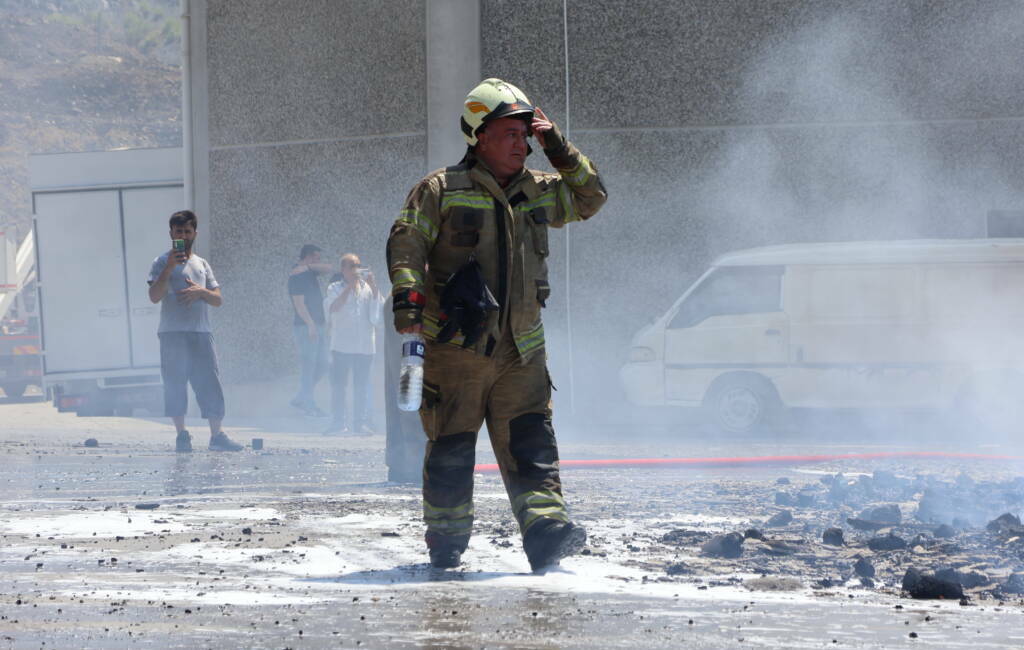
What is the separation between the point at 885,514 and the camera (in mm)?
6168

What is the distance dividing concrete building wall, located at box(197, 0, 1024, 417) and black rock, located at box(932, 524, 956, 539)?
31.0 feet

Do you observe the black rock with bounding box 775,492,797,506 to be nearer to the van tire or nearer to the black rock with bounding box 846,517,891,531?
the black rock with bounding box 846,517,891,531

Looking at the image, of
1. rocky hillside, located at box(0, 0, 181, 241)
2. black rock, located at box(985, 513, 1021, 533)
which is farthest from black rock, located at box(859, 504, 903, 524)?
rocky hillside, located at box(0, 0, 181, 241)

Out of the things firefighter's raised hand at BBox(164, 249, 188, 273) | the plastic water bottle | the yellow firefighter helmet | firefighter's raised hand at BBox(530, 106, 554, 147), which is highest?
the yellow firefighter helmet

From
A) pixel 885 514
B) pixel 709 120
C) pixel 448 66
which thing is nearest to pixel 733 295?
pixel 709 120

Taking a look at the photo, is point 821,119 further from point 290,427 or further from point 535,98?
point 290,427

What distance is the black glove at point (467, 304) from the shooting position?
490 cm

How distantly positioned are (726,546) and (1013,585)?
1069 millimetres

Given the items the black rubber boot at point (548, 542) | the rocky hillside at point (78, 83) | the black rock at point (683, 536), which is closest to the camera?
the black rubber boot at point (548, 542)

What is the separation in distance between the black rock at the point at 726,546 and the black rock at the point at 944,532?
0.91m

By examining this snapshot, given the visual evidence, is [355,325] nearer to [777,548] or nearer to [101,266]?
[101,266]

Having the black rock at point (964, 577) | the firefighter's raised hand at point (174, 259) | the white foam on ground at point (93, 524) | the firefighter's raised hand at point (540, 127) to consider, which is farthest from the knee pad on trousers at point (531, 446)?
the firefighter's raised hand at point (174, 259)

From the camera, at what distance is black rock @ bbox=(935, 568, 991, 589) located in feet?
15.0

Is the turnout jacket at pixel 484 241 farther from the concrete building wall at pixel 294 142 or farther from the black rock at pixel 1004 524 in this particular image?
the concrete building wall at pixel 294 142
